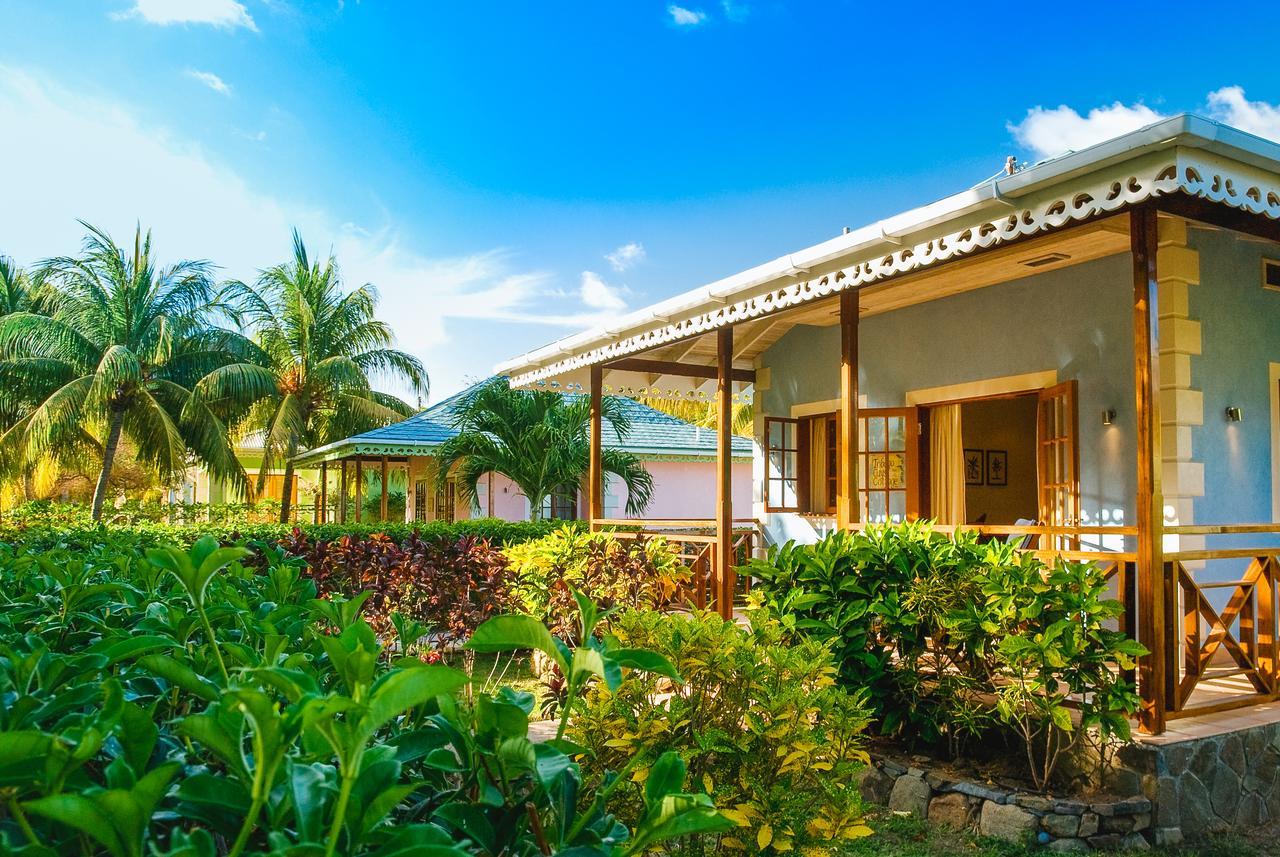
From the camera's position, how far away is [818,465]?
37.9ft

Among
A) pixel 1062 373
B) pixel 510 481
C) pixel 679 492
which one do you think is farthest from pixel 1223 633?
pixel 679 492

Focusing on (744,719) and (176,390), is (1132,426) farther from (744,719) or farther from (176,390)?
(176,390)

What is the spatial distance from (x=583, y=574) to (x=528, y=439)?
29.5 ft

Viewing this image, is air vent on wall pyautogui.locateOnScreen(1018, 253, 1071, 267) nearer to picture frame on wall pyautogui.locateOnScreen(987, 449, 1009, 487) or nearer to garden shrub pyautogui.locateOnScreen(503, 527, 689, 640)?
garden shrub pyautogui.locateOnScreen(503, 527, 689, 640)

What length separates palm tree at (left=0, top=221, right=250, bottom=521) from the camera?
2397 cm

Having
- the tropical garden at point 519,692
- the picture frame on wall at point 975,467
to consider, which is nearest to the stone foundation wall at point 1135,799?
the tropical garden at point 519,692

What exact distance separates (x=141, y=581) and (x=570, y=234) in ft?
121

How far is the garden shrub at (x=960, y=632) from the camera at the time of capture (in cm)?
466

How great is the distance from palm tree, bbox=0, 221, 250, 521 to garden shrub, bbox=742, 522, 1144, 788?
75.7ft

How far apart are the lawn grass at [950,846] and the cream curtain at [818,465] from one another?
658 cm

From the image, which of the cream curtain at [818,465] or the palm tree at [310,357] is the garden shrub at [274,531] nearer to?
the cream curtain at [818,465]

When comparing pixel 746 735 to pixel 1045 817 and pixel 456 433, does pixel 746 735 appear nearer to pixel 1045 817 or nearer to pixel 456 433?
pixel 1045 817

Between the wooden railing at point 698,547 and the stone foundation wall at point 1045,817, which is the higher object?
the wooden railing at point 698,547

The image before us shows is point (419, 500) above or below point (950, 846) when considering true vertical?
above
